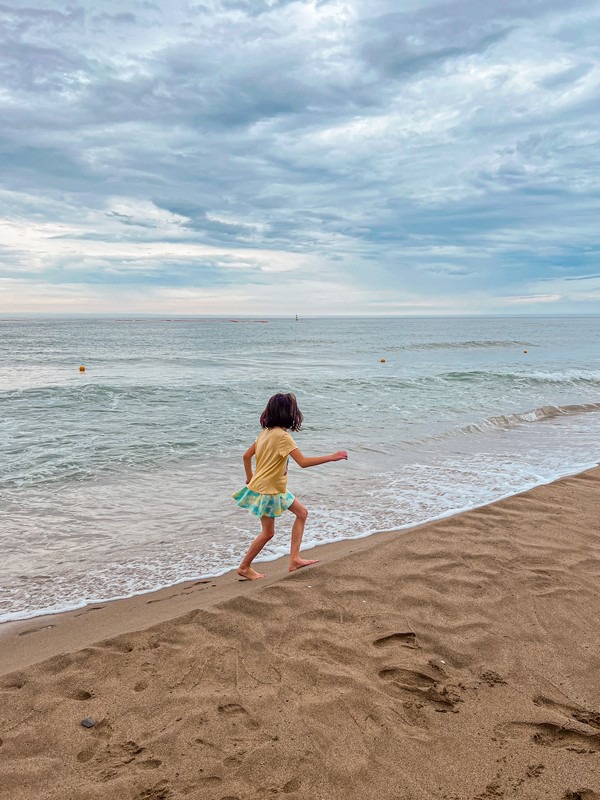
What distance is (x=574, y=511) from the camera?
648 centimetres

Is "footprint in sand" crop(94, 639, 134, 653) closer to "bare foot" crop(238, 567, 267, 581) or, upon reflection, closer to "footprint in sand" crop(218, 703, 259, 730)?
"footprint in sand" crop(218, 703, 259, 730)

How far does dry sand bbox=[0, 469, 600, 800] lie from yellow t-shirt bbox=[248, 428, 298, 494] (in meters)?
0.81

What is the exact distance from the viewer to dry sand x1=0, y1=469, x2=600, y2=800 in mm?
2641

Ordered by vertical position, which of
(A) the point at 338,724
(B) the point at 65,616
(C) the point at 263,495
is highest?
(C) the point at 263,495

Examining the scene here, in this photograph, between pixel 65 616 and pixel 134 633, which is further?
pixel 65 616

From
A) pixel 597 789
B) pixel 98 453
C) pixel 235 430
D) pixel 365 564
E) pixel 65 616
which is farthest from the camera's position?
pixel 235 430

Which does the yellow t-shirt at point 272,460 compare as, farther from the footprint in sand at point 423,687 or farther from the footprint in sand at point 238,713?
the footprint in sand at point 238,713

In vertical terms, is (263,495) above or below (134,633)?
above

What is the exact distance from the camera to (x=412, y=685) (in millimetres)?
3330

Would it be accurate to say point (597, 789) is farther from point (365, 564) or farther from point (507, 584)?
point (365, 564)

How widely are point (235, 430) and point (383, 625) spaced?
869 centimetres

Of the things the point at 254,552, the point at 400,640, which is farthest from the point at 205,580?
the point at 400,640

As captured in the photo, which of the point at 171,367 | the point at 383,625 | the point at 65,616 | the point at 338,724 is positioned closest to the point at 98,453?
the point at 65,616

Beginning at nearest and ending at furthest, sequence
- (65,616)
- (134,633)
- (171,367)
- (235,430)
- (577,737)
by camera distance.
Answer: (577,737), (134,633), (65,616), (235,430), (171,367)
